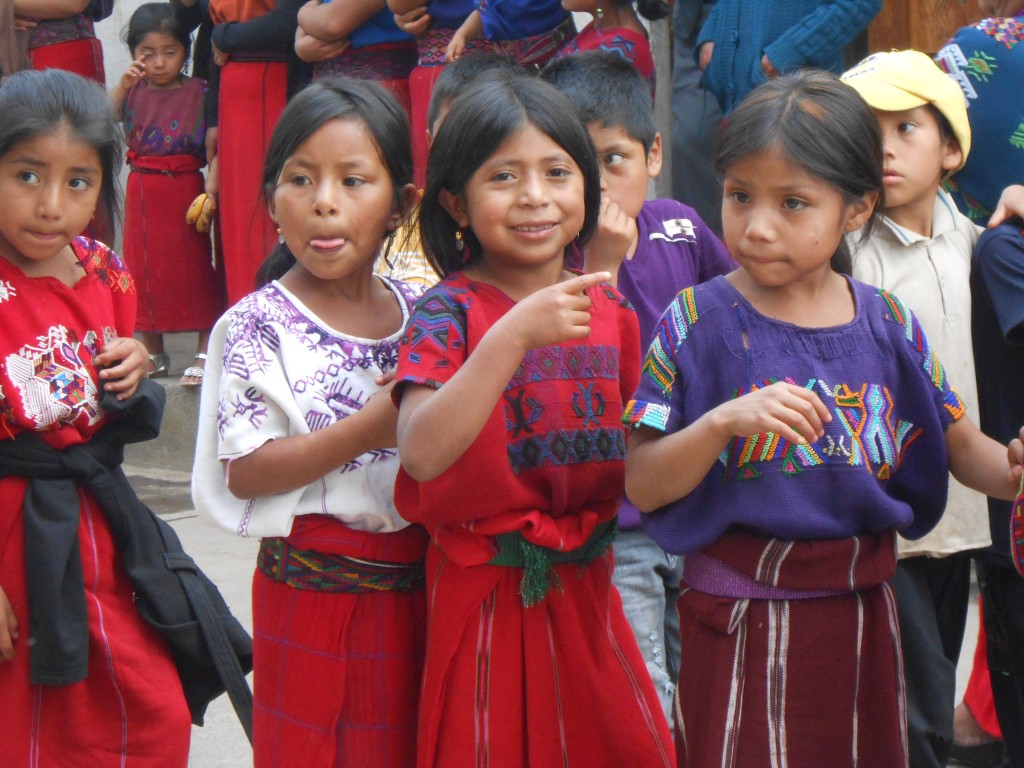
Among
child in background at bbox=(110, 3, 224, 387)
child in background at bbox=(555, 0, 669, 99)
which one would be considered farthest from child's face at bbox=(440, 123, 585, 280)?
child in background at bbox=(110, 3, 224, 387)

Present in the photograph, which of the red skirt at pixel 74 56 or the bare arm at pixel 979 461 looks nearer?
the bare arm at pixel 979 461

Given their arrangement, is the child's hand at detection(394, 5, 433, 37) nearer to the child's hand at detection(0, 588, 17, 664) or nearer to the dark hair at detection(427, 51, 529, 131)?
the dark hair at detection(427, 51, 529, 131)

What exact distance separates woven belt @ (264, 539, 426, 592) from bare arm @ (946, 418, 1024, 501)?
86cm

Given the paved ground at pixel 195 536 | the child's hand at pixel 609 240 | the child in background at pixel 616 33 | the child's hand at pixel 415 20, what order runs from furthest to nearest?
1. the child's hand at pixel 415 20
2. the child in background at pixel 616 33
3. the paved ground at pixel 195 536
4. the child's hand at pixel 609 240

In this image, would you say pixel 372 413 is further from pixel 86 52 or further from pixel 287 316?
pixel 86 52

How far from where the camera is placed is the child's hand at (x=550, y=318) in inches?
65.9

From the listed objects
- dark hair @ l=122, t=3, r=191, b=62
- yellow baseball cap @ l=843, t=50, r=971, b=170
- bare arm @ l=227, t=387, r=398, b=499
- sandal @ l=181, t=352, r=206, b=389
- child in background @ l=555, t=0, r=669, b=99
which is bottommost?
sandal @ l=181, t=352, r=206, b=389

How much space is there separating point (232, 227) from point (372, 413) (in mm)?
3761

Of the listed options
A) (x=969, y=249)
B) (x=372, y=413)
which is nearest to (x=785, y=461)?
(x=372, y=413)

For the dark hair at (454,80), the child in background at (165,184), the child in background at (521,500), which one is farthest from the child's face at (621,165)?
the child in background at (165,184)

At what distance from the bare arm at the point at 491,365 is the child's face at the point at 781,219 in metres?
0.28

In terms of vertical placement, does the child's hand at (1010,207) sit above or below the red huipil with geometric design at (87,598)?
above

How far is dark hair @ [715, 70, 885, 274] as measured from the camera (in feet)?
6.06

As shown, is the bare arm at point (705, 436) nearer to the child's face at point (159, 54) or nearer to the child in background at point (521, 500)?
the child in background at point (521, 500)
